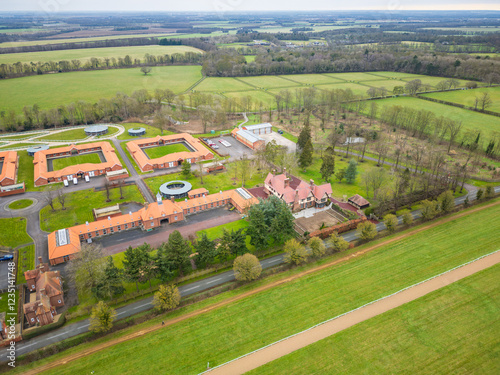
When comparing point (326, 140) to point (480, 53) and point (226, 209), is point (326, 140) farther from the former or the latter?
point (480, 53)

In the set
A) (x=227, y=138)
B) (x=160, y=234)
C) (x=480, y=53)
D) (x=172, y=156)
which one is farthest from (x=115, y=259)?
(x=480, y=53)

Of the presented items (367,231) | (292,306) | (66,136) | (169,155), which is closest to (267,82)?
(169,155)

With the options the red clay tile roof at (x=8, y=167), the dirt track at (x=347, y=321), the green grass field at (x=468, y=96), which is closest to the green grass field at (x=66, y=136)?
the red clay tile roof at (x=8, y=167)

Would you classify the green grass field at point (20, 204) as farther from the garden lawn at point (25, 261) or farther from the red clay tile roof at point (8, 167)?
→ the garden lawn at point (25, 261)

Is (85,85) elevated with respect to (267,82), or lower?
lower

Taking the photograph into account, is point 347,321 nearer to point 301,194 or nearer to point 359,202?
point 301,194
